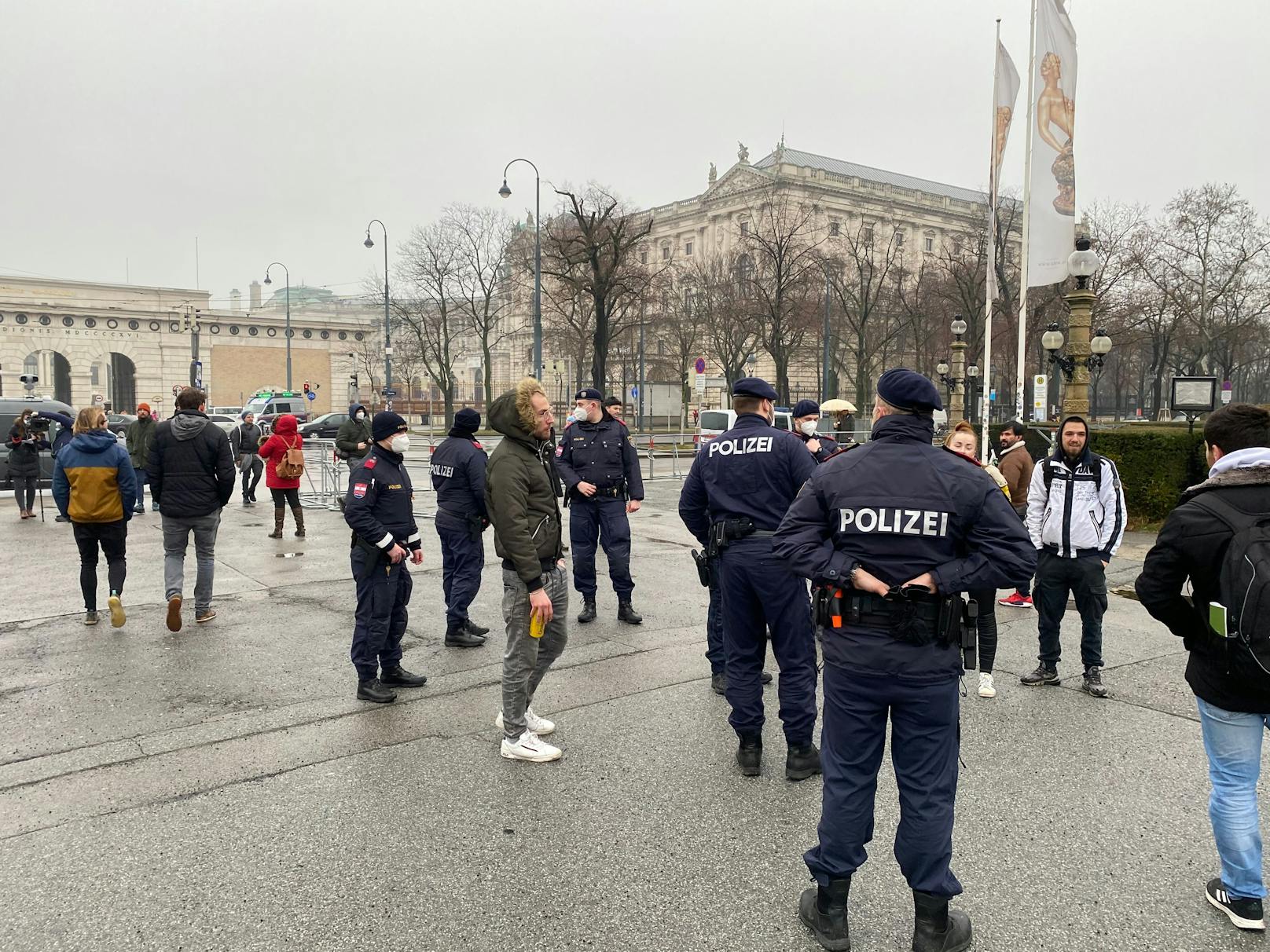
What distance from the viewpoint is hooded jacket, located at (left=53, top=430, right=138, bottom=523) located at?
720 centimetres

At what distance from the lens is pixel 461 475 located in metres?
7.04

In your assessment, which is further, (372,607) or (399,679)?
(399,679)

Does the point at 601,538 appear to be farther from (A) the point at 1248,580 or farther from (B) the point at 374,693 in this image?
(A) the point at 1248,580

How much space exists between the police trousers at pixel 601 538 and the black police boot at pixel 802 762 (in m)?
3.34

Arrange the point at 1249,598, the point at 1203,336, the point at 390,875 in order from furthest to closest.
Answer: the point at 1203,336 < the point at 390,875 < the point at 1249,598

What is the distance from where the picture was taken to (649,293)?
156 feet

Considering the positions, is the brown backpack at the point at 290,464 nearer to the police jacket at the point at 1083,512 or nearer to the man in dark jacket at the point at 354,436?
the man in dark jacket at the point at 354,436

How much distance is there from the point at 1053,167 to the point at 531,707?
51.6ft

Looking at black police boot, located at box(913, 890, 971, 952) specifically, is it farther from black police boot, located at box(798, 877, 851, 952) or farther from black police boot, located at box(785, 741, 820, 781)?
black police boot, located at box(785, 741, 820, 781)

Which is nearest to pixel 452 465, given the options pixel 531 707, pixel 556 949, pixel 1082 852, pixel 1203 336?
pixel 531 707

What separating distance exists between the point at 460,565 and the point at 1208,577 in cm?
534

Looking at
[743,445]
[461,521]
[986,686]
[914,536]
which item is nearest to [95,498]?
[461,521]

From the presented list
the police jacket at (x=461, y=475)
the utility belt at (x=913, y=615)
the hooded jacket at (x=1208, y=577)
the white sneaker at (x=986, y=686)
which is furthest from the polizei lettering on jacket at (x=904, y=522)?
the police jacket at (x=461, y=475)

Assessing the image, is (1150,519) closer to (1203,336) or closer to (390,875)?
(390,875)
